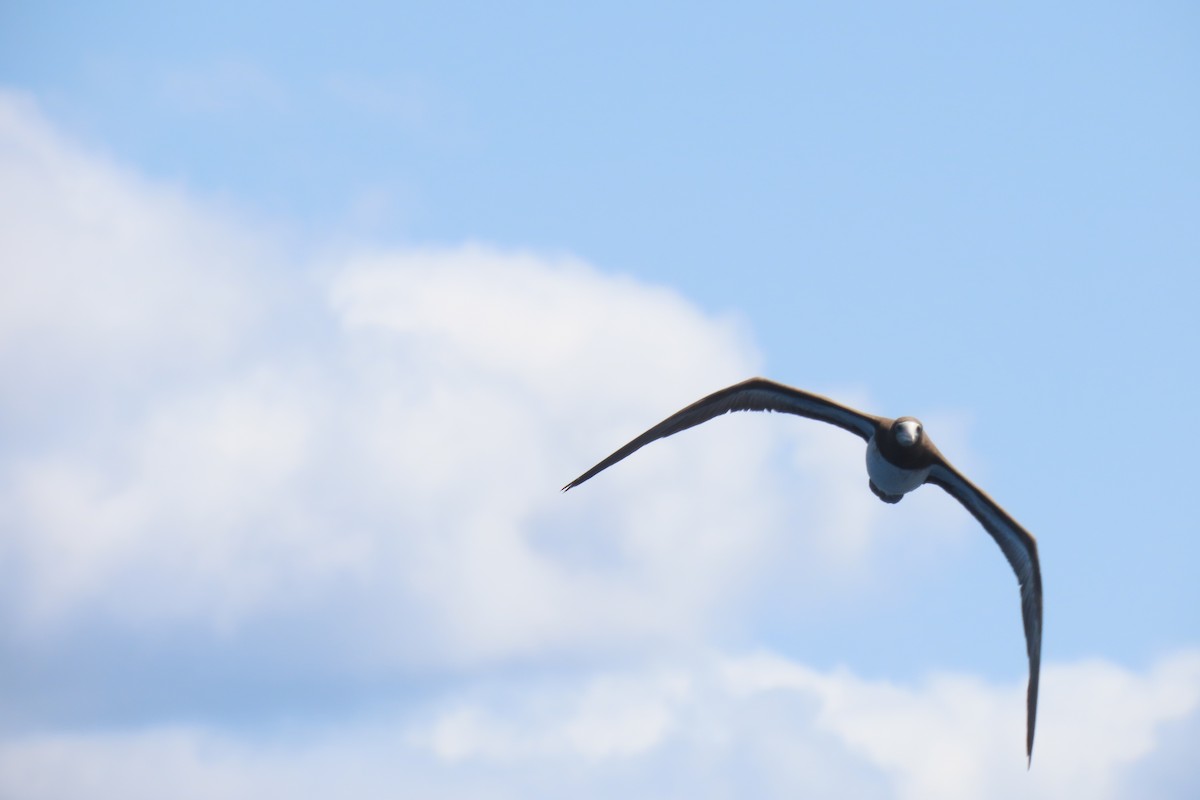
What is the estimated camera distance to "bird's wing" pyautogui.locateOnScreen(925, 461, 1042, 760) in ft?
104

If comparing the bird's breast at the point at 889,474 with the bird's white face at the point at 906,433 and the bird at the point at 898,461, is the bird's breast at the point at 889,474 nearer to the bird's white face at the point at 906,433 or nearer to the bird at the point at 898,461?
the bird at the point at 898,461

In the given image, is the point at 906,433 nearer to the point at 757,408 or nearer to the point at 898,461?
the point at 898,461

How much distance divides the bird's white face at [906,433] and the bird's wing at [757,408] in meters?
1.13

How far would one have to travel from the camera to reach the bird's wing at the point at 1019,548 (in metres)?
31.7

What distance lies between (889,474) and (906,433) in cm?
136

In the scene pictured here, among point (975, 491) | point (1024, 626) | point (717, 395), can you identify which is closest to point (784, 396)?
point (717, 395)

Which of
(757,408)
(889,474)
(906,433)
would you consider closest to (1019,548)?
(889,474)

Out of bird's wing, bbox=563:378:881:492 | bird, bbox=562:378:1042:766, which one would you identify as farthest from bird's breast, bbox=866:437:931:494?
bird's wing, bbox=563:378:881:492

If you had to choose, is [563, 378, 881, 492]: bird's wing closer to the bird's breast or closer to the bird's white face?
the bird's breast

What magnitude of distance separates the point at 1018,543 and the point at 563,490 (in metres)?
11.5

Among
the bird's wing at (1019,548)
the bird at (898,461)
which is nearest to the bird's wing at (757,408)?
the bird at (898,461)

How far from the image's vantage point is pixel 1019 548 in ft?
107

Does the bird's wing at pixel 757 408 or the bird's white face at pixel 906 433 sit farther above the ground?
the bird's wing at pixel 757 408

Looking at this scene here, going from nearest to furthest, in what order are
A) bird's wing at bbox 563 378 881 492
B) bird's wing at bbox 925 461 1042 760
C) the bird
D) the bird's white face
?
the bird's white face
the bird
bird's wing at bbox 563 378 881 492
bird's wing at bbox 925 461 1042 760
